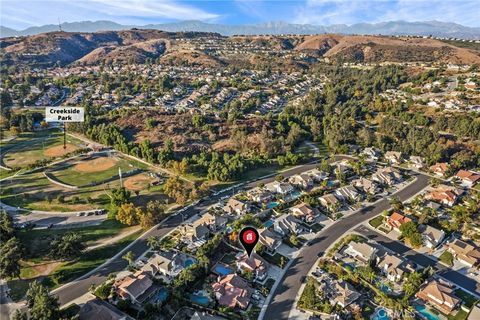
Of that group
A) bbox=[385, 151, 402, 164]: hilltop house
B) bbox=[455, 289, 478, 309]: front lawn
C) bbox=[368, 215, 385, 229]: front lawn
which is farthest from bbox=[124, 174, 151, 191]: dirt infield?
bbox=[385, 151, 402, 164]: hilltop house

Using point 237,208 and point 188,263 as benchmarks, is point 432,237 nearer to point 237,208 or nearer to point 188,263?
point 237,208

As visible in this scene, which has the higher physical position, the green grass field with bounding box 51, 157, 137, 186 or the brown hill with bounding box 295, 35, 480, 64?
the brown hill with bounding box 295, 35, 480, 64

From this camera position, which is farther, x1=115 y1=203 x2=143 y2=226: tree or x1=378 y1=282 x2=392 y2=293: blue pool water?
x1=115 y1=203 x2=143 y2=226: tree

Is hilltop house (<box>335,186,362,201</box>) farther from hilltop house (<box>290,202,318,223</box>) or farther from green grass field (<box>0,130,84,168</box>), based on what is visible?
green grass field (<box>0,130,84,168</box>)

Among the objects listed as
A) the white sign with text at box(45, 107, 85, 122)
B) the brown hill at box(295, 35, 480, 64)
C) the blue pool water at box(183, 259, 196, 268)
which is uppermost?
the brown hill at box(295, 35, 480, 64)

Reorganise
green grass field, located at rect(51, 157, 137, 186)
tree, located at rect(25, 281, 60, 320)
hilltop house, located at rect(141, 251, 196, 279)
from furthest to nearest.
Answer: green grass field, located at rect(51, 157, 137, 186) < hilltop house, located at rect(141, 251, 196, 279) < tree, located at rect(25, 281, 60, 320)

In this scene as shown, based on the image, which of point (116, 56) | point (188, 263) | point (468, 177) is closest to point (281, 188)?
point (188, 263)

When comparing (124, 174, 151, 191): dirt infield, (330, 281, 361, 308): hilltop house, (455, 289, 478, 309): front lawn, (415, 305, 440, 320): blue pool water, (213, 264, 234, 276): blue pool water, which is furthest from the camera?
(124, 174, 151, 191): dirt infield

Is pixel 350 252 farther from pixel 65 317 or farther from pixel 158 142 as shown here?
pixel 158 142
